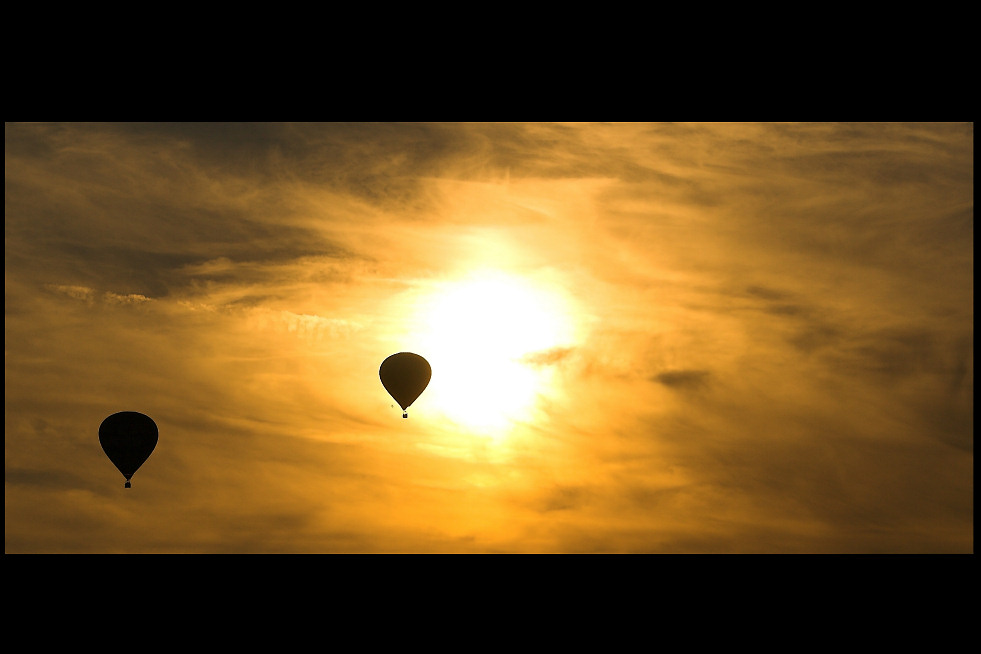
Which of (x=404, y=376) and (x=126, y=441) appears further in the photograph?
(x=126, y=441)

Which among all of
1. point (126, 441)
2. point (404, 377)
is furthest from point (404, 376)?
point (126, 441)

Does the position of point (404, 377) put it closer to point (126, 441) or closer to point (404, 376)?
point (404, 376)

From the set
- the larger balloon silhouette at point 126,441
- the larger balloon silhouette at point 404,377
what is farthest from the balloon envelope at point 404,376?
the larger balloon silhouette at point 126,441

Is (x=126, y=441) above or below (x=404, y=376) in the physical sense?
below
